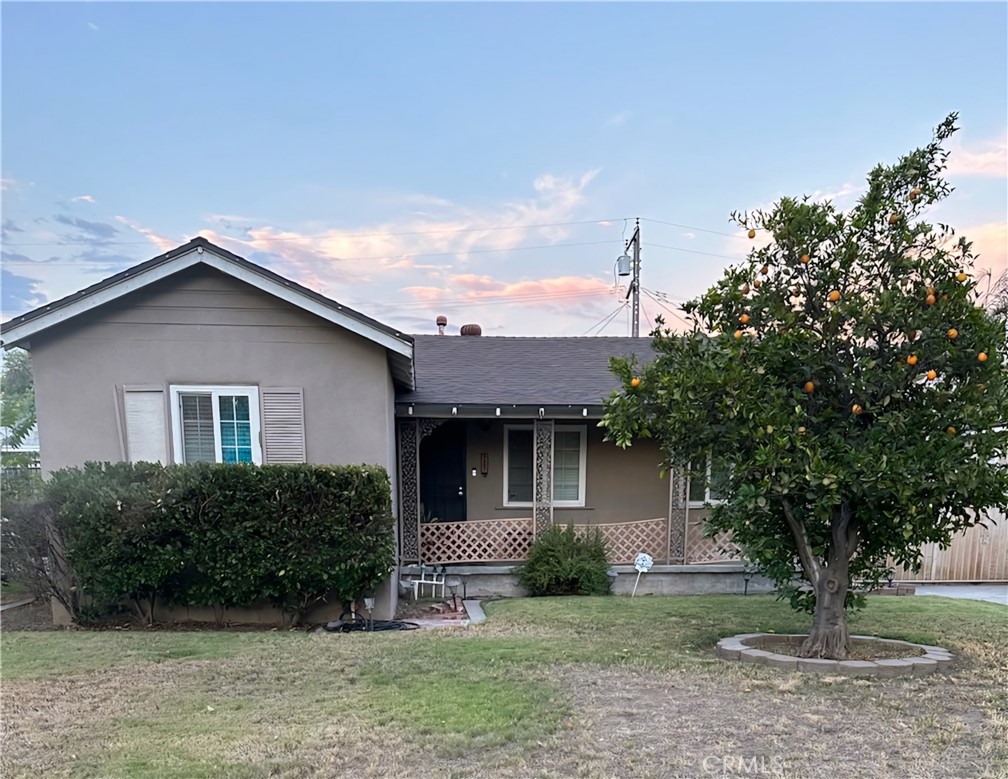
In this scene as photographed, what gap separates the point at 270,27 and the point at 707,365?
8.77m

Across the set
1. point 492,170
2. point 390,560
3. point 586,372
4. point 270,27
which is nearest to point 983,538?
point 586,372

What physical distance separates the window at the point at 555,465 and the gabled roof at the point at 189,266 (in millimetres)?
3918

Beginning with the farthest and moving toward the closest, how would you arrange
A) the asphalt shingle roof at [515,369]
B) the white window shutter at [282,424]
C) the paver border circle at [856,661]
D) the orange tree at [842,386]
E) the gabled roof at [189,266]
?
the asphalt shingle roof at [515,369] < the white window shutter at [282,424] < the gabled roof at [189,266] < the paver border circle at [856,661] < the orange tree at [842,386]

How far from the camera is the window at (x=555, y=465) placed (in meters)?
10.8

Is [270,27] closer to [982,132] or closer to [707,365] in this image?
[707,365]

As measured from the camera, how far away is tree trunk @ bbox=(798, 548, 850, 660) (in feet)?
16.6

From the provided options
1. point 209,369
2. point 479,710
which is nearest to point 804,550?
point 479,710

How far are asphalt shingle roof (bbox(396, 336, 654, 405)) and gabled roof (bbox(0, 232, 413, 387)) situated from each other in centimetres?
134

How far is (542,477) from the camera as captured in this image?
1002cm

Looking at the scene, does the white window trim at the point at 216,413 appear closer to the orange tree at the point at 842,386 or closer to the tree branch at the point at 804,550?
the orange tree at the point at 842,386

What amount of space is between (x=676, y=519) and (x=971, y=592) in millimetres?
5245

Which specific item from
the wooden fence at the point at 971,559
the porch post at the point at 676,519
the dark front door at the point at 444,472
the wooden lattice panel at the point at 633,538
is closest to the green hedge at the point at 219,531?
the dark front door at the point at 444,472

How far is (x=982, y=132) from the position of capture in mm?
8172

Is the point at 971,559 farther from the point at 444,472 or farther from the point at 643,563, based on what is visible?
the point at 444,472
